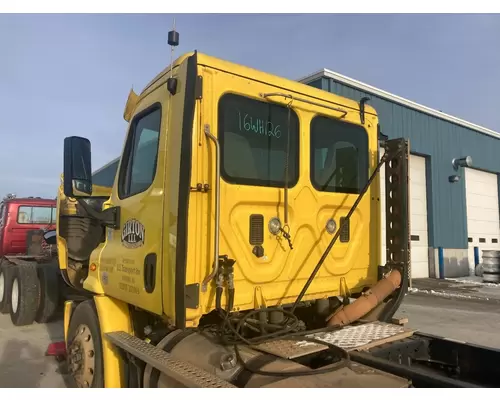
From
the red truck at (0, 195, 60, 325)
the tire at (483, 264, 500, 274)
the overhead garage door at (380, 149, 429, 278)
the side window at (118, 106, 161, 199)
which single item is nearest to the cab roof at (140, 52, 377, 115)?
the side window at (118, 106, 161, 199)

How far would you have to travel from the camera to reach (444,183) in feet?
52.8

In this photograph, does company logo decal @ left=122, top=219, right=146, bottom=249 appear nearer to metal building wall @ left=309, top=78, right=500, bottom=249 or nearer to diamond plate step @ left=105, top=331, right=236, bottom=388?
diamond plate step @ left=105, top=331, right=236, bottom=388

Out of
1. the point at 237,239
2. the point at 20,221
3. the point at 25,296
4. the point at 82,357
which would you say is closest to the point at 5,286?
the point at 25,296

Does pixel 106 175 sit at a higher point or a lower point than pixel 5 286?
higher

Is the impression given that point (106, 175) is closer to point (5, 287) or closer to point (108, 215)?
point (5, 287)

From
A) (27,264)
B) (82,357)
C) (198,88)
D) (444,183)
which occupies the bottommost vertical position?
(82,357)

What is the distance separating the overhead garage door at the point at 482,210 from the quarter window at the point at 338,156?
15475 mm

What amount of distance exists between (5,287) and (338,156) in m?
7.91

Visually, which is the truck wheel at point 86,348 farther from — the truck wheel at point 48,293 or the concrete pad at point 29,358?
the truck wheel at point 48,293

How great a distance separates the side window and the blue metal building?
10577 millimetres

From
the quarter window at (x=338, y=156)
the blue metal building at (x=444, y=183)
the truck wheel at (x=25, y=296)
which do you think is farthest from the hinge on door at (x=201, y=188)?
the blue metal building at (x=444, y=183)

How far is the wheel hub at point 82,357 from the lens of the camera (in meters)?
3.46

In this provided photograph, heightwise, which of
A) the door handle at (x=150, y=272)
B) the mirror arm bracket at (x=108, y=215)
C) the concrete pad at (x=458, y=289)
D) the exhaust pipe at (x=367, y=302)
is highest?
the mirror arm bracket at (x=108, y=215)

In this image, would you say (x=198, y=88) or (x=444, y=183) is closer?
(x=198, y=88)
